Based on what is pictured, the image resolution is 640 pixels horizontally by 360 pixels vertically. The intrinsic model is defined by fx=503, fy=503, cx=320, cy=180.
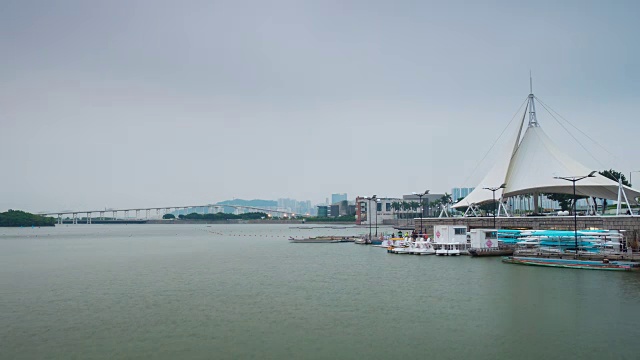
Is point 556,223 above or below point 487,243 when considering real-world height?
A: above

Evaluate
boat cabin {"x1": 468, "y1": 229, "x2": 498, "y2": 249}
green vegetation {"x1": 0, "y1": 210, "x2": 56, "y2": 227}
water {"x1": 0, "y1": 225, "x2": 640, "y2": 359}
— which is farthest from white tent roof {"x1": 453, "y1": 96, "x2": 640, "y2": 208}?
green vegetation {"x1": 0, "y1": 210, "x2": 56, "y2": 227}

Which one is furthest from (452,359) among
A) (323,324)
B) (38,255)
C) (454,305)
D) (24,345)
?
(38,255)

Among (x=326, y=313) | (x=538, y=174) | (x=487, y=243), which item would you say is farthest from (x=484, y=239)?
(x=326, y=313)

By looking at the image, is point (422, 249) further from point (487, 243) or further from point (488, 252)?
point (488, 252)

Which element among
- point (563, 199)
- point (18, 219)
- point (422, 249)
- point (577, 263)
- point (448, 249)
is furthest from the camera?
point (18, 219)

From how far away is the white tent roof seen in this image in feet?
180

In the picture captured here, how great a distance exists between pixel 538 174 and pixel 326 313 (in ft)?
141

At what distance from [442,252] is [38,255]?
44808mm

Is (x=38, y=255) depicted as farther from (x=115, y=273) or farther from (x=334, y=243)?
(x=334, y=243)

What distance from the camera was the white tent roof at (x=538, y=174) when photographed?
54.8m

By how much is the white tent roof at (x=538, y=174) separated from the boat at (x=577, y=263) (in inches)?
741

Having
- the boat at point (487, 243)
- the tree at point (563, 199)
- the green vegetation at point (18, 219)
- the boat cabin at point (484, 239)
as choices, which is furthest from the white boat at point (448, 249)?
the green vegetation at point (18, 219)

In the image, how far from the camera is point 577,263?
3622 centimetres

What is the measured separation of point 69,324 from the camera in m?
21.8
